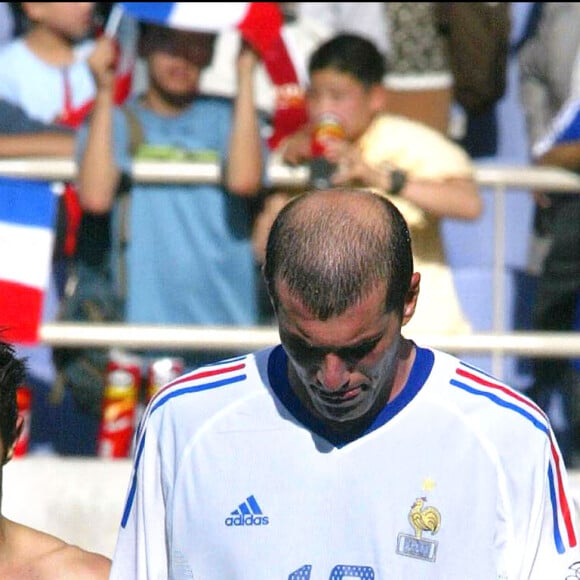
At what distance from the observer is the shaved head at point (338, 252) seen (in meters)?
2.82

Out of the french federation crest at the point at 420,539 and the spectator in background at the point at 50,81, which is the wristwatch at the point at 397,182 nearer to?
the spectator in background at the point at 50,81

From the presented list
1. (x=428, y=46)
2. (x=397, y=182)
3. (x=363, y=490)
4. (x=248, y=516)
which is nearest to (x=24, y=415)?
(x=397, y=182)

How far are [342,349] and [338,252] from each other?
18cm

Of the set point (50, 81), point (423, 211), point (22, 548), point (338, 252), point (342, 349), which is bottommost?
point (22, 548)

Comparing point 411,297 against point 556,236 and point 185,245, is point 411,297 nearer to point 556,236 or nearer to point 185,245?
point 185,245

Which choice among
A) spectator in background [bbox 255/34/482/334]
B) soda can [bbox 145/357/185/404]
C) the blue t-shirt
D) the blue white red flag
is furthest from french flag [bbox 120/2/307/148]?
soda can [bbox 145/357/185/404]

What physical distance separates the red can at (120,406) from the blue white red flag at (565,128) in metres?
1.81

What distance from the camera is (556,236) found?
617cm

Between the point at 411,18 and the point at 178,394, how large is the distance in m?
3.77

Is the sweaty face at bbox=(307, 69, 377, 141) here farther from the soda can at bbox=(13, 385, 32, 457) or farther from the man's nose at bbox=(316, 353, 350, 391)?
the man's nose at bbox=(316, 353, 350, 391)

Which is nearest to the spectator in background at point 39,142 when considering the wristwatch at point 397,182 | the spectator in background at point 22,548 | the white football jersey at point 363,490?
the wristwatch at point 397,182

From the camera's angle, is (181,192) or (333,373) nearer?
(333,373)

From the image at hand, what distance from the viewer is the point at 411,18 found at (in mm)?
6539

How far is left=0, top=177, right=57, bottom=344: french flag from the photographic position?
19.5ft
